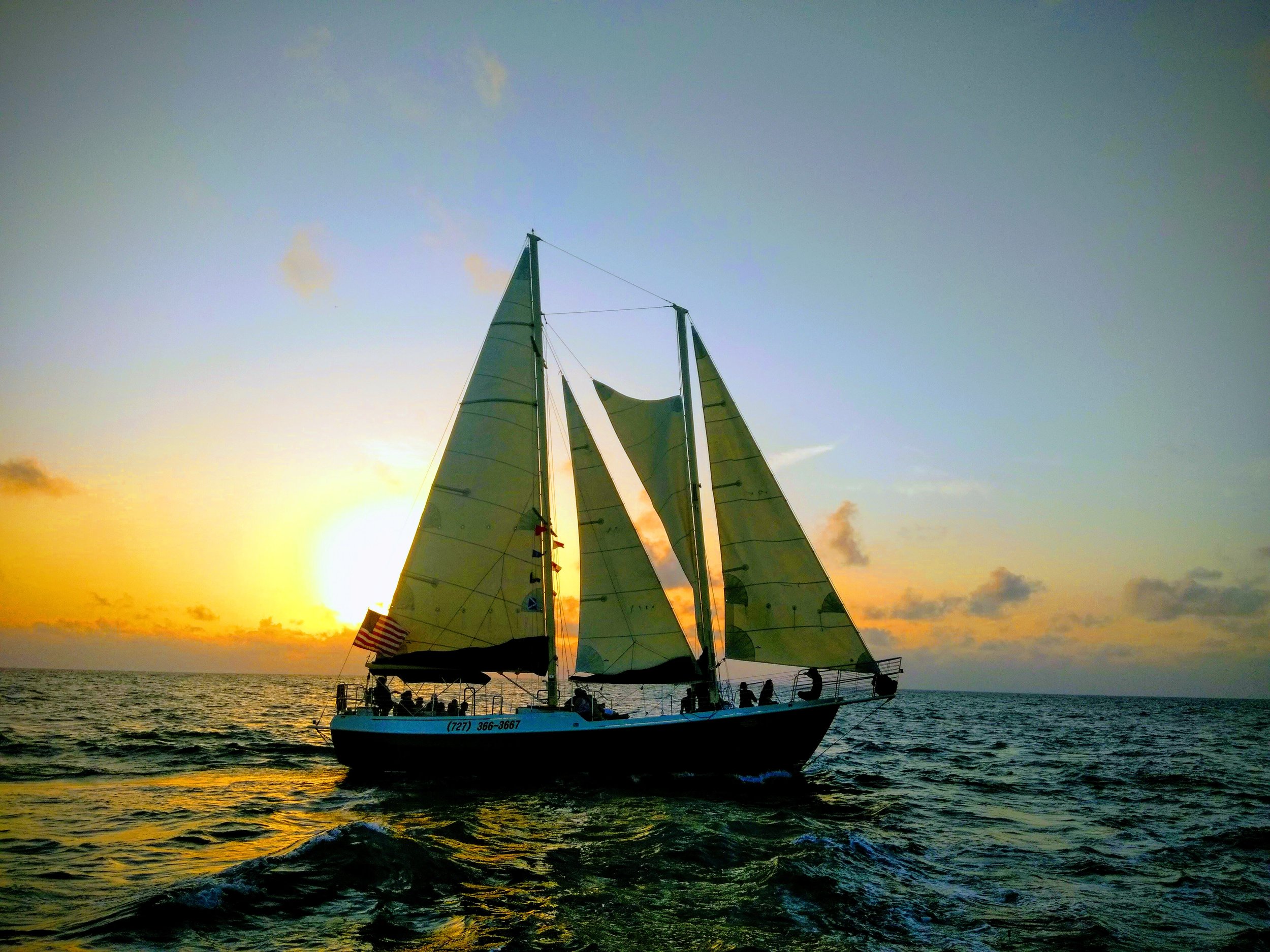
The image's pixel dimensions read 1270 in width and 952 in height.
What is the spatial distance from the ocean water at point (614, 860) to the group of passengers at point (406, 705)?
7.43 ft

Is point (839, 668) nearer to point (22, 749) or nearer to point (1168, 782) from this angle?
point (1168, 782)

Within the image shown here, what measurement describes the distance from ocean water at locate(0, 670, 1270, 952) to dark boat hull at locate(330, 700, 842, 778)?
2.22ft

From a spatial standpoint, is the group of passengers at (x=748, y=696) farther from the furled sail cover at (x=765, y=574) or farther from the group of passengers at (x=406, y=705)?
the group of passengers at (x=406, y=705)

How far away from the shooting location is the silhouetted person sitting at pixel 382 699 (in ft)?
87.8

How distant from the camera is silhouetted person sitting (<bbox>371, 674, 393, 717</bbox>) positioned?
87.8 feet

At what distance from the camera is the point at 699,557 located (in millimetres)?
26938

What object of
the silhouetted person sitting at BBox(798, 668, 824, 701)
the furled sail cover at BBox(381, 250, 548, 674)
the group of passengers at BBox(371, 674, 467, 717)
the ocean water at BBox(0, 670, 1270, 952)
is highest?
the furled sail cover at BBox(381, 250, 548, 674)

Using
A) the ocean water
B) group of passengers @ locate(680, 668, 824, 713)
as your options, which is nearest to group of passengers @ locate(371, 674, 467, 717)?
the ocean water

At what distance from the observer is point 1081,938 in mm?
12758

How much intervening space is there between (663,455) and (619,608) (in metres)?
5.83

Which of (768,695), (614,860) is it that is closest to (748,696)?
(768,695)

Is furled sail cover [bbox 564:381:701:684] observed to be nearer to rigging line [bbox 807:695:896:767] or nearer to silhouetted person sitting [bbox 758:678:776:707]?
silhouetted person sitting [bbox 758:678:776:707]

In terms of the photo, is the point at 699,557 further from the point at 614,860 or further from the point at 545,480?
the point at 614,860

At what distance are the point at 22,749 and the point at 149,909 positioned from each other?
1075 inches
